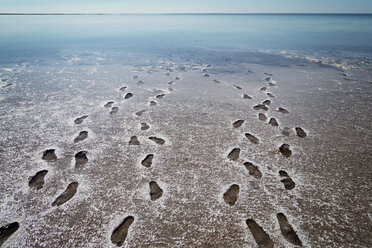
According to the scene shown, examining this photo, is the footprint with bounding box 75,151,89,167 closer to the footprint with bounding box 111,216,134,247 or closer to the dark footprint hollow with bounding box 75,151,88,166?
the dark footprint hollow with bounding box 75,151,88,166

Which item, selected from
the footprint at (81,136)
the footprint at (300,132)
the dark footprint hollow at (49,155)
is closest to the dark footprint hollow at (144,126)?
the footprint at (81,136)

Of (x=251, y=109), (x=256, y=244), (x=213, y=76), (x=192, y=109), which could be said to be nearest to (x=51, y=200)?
(x=256, y=244)

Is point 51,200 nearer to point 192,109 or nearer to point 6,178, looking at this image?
point 6,178

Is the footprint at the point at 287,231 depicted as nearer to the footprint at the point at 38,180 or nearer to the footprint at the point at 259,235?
the footprint at the point at 259,235

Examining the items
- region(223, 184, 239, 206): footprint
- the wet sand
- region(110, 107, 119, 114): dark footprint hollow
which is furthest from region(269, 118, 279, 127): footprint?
region(110, 107, 119, 114): dark footprint hollow

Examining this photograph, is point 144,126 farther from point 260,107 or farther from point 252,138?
point 260,107

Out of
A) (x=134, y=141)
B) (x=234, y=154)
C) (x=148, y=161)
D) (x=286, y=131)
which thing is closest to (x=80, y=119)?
(x=134, y=141)
